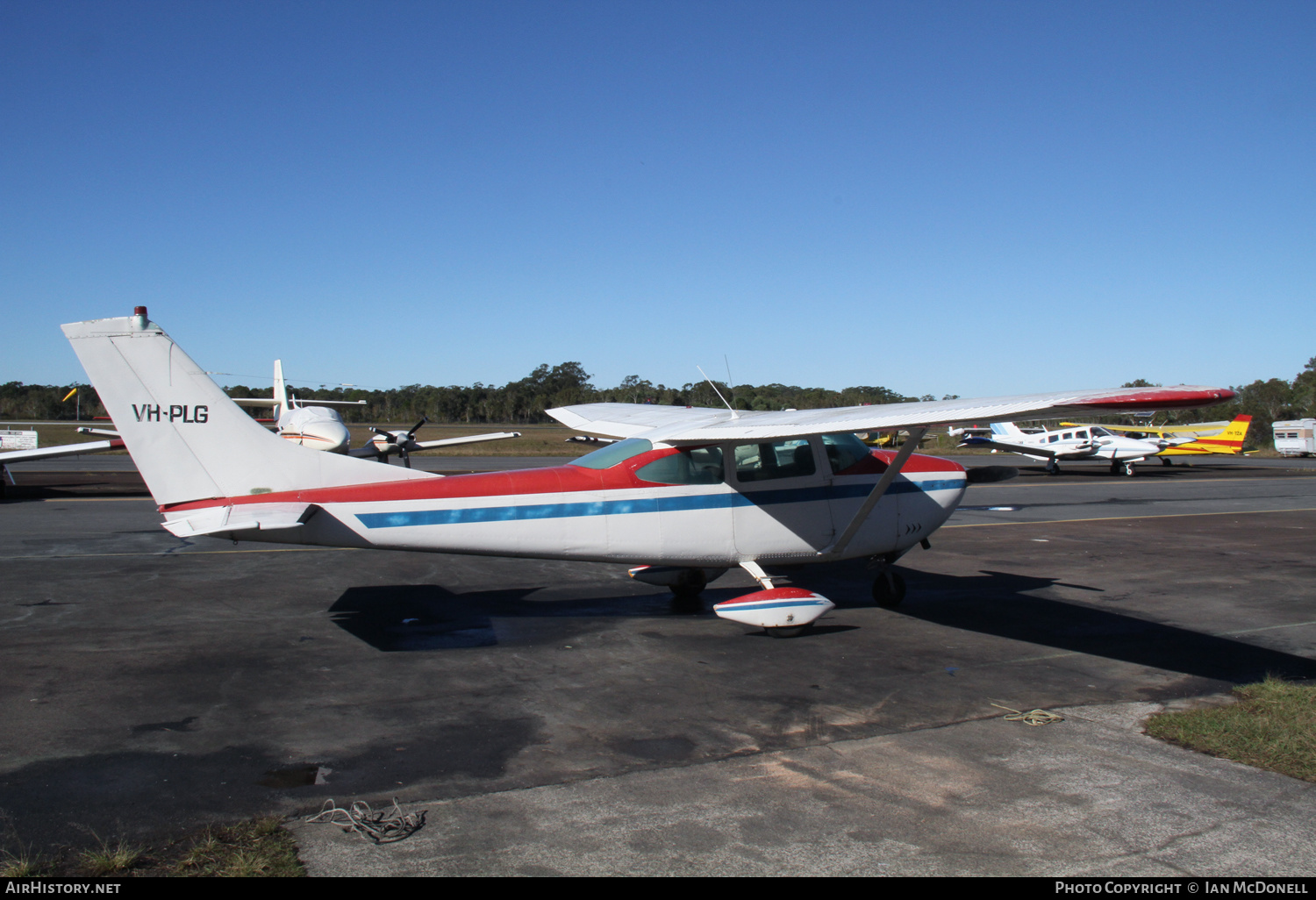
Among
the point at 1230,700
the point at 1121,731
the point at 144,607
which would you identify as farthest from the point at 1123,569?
the point at 144,607

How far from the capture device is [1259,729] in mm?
5445

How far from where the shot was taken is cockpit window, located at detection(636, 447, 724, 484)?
27.9 ft

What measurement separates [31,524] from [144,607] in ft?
29.3

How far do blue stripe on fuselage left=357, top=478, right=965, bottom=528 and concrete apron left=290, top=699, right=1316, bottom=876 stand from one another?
3549 mm

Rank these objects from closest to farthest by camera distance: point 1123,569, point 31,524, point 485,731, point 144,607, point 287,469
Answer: point 485,731 < point 287,469 < point 144,607 < point 1123,569 < point 31,524

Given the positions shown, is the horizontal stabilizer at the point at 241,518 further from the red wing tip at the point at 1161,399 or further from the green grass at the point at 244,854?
the red wing tip at the point at 1161,399

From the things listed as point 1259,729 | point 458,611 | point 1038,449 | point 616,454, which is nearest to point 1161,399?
point 1259,729

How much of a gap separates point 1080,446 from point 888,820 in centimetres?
3383

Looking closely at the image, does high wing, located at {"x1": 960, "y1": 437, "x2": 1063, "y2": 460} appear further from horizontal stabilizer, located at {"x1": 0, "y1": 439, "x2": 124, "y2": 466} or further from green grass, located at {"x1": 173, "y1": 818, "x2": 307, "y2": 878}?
green grass, located at {"x1": 173, "y1": 818, "x2": 307, "y2": 878}

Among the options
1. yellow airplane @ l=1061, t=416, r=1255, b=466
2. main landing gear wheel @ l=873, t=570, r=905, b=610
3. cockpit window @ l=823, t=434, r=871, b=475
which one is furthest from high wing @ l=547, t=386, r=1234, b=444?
yellow airplane @ l=1061, t=416, r=1255, b=466

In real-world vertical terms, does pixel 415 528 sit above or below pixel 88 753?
above

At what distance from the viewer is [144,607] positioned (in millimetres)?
9094

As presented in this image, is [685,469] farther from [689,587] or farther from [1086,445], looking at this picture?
[1086,445]
